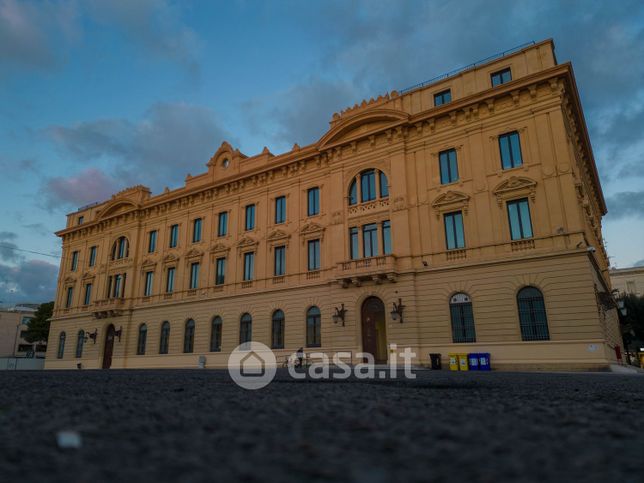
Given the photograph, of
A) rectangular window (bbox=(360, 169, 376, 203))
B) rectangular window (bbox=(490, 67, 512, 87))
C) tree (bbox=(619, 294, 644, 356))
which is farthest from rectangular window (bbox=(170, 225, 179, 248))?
tree (bbox=(619, 294, 644, 356))

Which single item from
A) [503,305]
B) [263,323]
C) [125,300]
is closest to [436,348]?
[503,305]

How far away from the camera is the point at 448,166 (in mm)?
24078

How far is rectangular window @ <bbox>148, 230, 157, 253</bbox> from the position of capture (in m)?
36.3

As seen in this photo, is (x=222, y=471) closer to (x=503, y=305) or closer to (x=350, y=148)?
(x=503, y=305)

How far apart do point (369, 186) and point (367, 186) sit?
5.8 inches

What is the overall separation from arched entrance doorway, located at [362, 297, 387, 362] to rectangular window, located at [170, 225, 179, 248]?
18.1 meters

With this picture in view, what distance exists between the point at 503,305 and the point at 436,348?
3.96 meters

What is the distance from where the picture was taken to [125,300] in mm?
36125

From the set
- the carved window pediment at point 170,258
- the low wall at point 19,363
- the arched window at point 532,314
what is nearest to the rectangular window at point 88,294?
the low wall at point 19,363

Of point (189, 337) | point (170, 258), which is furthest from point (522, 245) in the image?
point (170, 258)

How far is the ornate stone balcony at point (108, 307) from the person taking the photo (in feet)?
117

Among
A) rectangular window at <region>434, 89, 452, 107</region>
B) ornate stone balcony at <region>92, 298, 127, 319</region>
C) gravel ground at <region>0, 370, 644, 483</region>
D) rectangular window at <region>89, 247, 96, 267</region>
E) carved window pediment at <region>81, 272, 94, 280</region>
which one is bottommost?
gravel ground at <region>0, 370, 644, 483</region>

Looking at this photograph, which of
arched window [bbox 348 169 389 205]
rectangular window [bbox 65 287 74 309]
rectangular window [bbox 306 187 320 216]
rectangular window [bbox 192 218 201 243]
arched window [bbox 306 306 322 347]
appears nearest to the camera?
arched window [bbox 348 169 389 205]

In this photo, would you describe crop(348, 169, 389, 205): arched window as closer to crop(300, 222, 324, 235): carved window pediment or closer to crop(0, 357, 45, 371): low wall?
crop(300, 222, 324, 235): carved window pediment
